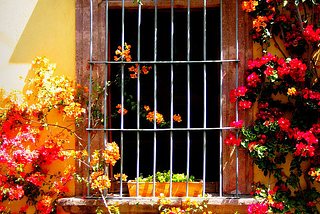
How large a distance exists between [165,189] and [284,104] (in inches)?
54.2

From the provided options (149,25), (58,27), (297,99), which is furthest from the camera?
(149,25)

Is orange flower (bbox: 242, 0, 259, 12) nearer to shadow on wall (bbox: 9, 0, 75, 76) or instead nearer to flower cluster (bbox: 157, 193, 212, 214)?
shadow on wall (bbox: 9, 0, 75, 76)

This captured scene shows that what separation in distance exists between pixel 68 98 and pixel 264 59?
1.86 metres

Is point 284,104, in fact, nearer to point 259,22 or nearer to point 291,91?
Answer: point 291,91

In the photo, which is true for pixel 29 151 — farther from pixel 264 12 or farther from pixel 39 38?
pixel 264 12

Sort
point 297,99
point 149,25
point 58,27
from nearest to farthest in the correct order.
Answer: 1. point 297,99
2. point 58,27
3. point 149,25

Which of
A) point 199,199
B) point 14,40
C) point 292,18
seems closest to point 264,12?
point 292,18

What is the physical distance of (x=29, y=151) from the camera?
139 inches

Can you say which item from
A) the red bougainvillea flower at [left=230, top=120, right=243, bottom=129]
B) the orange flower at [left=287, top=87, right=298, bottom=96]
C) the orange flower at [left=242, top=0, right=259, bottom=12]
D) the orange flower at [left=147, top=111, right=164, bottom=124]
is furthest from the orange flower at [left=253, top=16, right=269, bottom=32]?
the orange flower at [left=147, top=111, right=164, bottom=124]

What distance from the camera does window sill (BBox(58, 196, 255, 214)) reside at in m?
3.50

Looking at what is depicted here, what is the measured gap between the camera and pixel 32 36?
373 cm

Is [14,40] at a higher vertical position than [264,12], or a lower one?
lower

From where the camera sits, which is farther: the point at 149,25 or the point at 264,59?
the point at 149,25

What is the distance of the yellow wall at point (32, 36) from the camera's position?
3.71 metres
